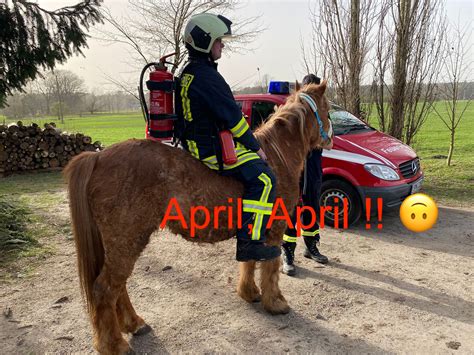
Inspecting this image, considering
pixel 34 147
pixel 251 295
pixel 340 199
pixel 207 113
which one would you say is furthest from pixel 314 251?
pixel 34 147

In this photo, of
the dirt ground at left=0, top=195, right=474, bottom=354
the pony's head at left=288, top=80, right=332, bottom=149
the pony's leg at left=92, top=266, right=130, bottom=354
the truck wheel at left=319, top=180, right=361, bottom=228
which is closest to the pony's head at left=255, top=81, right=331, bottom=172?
the pony's head at left=288, top=80, right=332, bottom=149

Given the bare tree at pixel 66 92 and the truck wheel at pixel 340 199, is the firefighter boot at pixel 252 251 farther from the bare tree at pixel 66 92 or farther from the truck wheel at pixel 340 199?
the bare tree at pixel 66 92

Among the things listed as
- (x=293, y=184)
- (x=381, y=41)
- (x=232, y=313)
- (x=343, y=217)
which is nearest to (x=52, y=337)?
(x=232, y=313)

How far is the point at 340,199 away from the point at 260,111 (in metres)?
2.15

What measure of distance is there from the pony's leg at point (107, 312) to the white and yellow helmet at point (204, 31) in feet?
6.28

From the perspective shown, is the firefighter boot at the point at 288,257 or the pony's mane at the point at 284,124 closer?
the pony's mane at the point at 284,124

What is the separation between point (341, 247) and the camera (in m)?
5.21

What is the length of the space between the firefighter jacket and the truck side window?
3470 mm

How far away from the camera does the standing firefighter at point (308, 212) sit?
449cm

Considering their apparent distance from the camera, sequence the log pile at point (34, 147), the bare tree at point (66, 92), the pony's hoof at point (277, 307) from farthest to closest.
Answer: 1. the bare tree at point (66, 92)
2. the log pile at point (34, 147)
3. the pony's hoof at point (277, 307)

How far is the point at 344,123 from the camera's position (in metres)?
6.61

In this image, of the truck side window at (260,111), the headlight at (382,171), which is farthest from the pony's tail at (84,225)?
the headlight at (382,171)

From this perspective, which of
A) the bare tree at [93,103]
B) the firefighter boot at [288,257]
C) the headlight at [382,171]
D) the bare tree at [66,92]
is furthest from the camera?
the bare tree at [93,103]

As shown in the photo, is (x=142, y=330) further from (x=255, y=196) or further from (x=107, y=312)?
(x=255, y=196)
